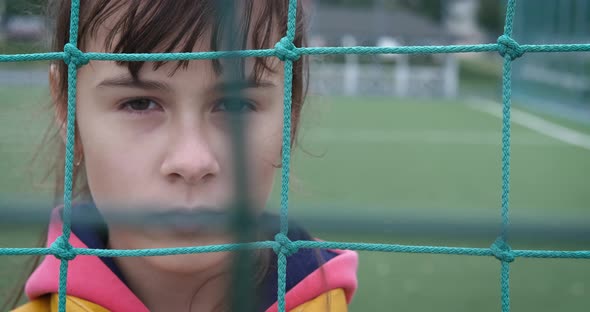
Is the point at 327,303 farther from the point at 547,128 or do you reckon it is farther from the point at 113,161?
the point at 547,128

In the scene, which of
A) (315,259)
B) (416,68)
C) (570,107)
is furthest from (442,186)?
(416,68)

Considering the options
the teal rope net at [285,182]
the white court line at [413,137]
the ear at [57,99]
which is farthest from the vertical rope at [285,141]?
the white court line at [413,137]

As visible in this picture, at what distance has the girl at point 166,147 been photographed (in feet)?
2.04

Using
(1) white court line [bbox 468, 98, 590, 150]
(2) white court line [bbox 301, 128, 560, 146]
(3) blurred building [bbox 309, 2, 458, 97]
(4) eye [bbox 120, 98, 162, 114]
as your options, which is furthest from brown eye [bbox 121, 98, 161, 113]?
(3) blurred building [bbox 309, 2, 458, 97]

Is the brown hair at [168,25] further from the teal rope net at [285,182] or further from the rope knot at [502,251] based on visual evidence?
the rope knot at [502,251]

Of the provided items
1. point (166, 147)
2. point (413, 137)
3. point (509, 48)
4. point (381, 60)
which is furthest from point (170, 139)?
point (381, 60)

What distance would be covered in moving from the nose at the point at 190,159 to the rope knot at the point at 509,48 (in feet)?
0.96

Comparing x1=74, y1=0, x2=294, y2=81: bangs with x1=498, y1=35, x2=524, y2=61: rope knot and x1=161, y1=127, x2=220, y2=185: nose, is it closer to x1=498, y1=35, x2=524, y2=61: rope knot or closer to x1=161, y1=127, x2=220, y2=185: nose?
x1=161, y1=127, x2=220, y2=185: nose

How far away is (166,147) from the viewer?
63 centimetres

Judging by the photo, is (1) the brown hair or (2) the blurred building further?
(2) the blurred building

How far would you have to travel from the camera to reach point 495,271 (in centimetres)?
191

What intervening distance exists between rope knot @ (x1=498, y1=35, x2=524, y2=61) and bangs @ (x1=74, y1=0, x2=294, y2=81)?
231 millimetres

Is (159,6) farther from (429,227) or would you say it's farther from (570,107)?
(570,107)

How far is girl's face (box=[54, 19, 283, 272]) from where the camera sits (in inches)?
24.2
